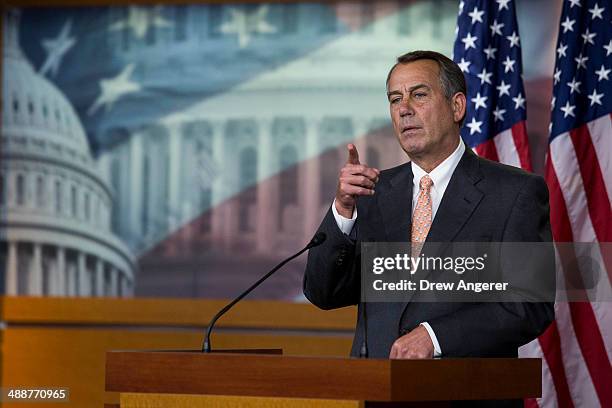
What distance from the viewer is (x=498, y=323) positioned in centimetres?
261

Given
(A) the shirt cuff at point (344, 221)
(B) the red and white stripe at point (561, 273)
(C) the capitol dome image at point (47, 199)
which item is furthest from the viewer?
(C) the capitol dome image at point (47, 199)

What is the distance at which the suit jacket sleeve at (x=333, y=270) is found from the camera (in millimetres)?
2727

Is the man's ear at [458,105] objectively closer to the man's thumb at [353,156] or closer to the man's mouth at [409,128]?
the man's mouth at [409,128]

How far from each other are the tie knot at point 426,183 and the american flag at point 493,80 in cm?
154

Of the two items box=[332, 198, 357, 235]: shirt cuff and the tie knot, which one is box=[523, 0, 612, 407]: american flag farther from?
box=[332, 198, 357, 235]: shirt cuff

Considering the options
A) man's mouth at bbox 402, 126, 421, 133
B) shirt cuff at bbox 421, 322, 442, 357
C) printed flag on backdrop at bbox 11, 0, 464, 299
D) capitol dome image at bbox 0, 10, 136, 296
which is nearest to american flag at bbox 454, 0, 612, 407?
printed flag on backdrop at bbox 11, 0, 464, 299

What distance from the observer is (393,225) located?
9.61ft

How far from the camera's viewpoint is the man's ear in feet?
9.97

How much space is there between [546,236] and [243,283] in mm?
3203

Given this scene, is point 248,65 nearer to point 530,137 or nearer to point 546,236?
point 530,137

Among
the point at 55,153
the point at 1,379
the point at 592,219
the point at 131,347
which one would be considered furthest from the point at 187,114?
the point at 592,219

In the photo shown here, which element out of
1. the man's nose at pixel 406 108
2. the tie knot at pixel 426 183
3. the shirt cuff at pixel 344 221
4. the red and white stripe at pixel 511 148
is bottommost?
the shirt cuff at pixel 344 221

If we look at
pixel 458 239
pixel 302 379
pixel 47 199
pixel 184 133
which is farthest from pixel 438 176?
pixel 47 199

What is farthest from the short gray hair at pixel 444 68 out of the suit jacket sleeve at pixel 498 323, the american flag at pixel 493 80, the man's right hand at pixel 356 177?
the american flag at pixel 493 80
